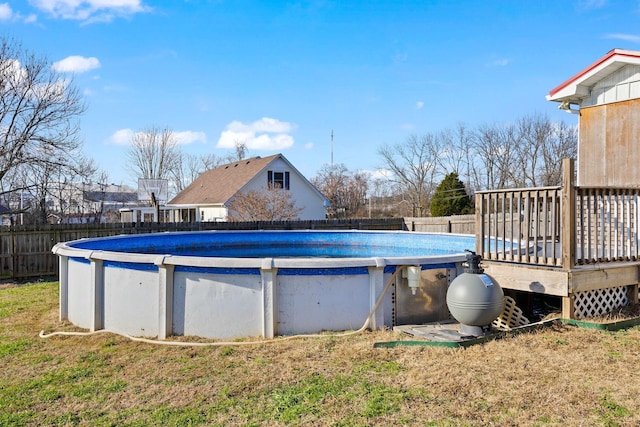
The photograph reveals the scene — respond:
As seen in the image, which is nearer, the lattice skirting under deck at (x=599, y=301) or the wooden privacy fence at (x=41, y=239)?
the lattice skirting under deck at (x=599, y=301)

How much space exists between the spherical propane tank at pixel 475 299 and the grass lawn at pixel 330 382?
0.31 meters

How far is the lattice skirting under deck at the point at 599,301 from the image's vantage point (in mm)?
5641

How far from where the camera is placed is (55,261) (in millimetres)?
12109

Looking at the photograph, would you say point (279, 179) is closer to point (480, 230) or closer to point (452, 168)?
point (452, 168)

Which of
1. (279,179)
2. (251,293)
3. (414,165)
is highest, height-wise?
(414,165)

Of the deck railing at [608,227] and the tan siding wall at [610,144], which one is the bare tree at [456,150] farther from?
the deck railing at [608,227]

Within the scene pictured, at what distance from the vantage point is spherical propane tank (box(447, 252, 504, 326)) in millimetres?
4711

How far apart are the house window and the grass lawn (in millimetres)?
20100

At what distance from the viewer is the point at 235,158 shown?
1779 inches

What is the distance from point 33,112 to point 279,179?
1278 centimetres

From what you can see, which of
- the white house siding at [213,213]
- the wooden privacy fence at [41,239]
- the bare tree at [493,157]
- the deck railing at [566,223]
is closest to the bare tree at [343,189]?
the bare tree at [493,157]

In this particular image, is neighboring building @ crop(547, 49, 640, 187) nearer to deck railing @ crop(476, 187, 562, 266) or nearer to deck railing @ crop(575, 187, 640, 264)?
deck railing @ crop(575, 187, 640, 264)

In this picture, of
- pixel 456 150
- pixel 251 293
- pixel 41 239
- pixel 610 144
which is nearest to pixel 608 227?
pixel 610 144

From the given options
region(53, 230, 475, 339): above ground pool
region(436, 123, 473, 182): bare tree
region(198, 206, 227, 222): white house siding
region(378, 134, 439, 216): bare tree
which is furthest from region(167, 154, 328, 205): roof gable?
region(53, 230, 475, 339): above ground pool
